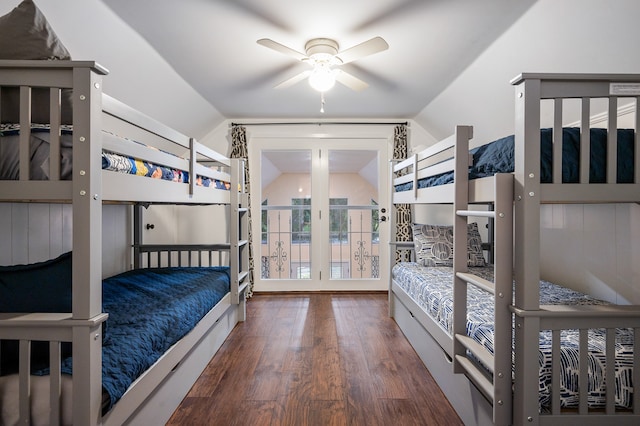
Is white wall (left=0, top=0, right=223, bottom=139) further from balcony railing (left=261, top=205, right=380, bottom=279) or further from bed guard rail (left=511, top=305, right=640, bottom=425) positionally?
bed guard rail (left=511, top=305, right=640, bottom=425)

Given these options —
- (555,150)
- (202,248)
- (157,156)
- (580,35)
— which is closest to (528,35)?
(580,35)

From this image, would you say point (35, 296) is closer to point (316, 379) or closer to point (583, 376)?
point (316, 379)

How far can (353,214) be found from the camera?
4.56m

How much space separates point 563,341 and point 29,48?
7.55ft

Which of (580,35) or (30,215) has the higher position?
(580,35)

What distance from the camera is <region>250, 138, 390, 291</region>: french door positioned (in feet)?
14.7

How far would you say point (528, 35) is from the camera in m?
2.10

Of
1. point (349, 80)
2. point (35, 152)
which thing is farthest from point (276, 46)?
point (35, 152)

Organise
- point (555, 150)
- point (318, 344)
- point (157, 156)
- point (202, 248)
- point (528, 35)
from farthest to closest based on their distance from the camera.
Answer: point (202, 248) < point (318, 344) < point (528, 35) < point (157, 156) < point (555, 150)

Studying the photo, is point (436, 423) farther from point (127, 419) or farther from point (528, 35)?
point (528, 35)

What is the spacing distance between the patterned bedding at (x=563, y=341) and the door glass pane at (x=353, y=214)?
2.10 meters

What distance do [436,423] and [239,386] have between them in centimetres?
114

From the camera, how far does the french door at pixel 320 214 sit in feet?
14.7

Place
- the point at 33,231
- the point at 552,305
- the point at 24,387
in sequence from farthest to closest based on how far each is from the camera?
the point at 33,231 < the point at 552,305 < the point at 24,387
